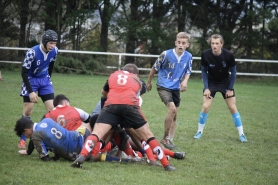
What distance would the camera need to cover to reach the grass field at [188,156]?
5.57 meters

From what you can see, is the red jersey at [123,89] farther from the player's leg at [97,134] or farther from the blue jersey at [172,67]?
the blue jersey at [172,67]

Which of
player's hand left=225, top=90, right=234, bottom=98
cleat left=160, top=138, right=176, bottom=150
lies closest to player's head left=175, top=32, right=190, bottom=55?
player's hand left=225, top=90, right=234, bottom=98

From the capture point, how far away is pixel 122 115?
608cm

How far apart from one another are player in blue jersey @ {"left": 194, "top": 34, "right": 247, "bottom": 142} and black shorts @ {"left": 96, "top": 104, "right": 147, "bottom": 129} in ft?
9.88

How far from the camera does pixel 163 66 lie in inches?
330

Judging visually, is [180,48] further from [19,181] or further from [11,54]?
[11,54]

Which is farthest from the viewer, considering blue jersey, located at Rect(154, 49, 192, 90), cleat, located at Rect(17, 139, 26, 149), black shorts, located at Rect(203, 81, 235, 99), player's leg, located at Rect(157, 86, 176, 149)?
black shorts, located at Rect(203, 81, 235, 99)

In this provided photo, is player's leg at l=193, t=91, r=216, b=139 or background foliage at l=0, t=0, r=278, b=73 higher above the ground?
background foliage at l=0, t=0, r=278, b=73

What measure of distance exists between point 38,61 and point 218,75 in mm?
3212

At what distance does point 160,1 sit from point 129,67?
20.7 metres

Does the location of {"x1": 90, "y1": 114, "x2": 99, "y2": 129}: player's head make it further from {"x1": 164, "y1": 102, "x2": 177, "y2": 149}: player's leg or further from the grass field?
{"x1": 164, "y1": 102, "x2": 177, "y2": 149}: player's leg

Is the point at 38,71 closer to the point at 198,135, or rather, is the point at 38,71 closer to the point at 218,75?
the point at 198,135

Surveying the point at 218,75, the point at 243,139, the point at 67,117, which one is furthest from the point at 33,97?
the point at 243,139

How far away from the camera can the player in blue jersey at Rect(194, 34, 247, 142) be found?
8.76m
